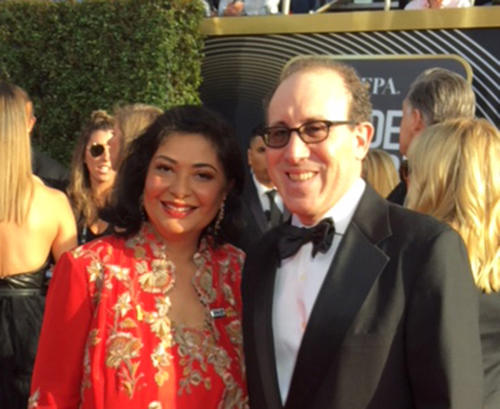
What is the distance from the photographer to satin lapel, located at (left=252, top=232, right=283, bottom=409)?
2018mm

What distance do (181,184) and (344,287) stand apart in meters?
0.74

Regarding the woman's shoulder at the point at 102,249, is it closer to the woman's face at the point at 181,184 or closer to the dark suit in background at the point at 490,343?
the woman's face at the point at 181,184

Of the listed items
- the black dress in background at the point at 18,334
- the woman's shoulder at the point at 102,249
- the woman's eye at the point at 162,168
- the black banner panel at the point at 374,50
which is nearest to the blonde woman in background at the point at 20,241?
the black dress in background at the point at 18,334

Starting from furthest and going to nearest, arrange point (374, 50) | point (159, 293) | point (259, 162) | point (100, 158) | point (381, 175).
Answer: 1. point (374, 50)
2. point (259, 162)
3. point (100, 158)
4. point (381, 175)
5. point (159, 293)

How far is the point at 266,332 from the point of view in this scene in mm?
2057

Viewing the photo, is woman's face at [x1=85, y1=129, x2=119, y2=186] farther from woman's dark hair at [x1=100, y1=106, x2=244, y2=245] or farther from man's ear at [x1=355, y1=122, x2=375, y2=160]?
man's ear at [x1=355, y1=122, x2=375, y2=160]

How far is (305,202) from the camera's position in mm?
2025

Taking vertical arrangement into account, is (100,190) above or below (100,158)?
below

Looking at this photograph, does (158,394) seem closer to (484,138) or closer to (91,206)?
(484,138)

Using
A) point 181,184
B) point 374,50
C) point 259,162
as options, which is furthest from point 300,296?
point 374,50

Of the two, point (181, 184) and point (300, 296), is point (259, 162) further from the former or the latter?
point (300, 296)

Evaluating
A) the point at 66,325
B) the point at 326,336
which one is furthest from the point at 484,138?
the point at 66,325

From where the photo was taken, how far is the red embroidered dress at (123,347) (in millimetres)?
2252

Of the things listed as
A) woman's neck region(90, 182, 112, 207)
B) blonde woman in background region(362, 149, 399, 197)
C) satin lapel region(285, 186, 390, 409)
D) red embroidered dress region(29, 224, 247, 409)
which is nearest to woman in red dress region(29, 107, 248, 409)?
red embroidered dress region(29, 224, 247, 409)
